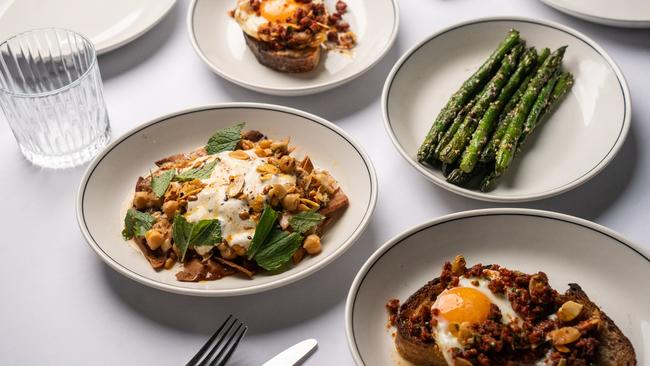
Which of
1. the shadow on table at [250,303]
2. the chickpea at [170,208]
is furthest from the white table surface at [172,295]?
the chickpea at [170,208]

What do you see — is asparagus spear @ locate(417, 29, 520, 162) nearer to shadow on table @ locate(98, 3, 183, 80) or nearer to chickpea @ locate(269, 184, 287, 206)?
chickpea @ locate(269, 184, 287, 206)

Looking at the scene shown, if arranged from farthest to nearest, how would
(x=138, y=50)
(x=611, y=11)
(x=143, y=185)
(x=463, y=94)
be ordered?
(x=138, y=50) < (x=611, y=11) < (x=463, y=94) < (x=143, y=185)

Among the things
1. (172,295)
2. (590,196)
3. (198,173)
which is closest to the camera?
(172,295)

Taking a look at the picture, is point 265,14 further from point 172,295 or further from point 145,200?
point 172,295

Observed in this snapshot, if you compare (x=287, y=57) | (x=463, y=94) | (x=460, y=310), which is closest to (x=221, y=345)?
(x=460, y=310)

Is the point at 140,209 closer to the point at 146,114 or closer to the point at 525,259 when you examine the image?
the point at 146,114

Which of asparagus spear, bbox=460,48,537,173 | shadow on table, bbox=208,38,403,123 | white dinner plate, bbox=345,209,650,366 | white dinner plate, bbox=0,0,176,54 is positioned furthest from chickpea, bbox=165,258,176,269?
white dinner plate, bbox=0,0,176,54

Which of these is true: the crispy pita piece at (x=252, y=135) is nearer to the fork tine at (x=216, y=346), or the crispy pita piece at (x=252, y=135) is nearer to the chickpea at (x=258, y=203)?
the chickpea at (x=258, y=203)

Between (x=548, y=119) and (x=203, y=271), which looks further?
(x=548, y=119)
